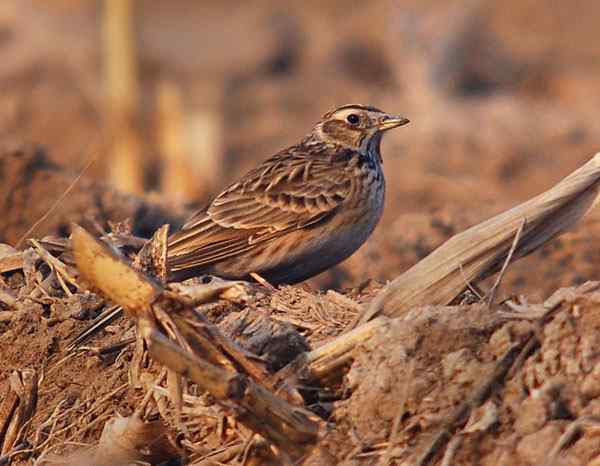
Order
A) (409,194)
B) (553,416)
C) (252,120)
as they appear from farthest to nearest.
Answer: (252,120) → (409,194) → (553,416)

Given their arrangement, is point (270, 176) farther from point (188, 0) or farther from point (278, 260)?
point (188, 0)

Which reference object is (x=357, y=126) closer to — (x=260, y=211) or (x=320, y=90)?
(x=260, y=211)

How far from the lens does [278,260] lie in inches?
308

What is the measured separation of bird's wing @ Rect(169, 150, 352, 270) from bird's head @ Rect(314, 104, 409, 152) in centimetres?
38

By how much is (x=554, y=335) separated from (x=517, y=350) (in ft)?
0.46

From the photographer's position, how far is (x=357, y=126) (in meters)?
8.66

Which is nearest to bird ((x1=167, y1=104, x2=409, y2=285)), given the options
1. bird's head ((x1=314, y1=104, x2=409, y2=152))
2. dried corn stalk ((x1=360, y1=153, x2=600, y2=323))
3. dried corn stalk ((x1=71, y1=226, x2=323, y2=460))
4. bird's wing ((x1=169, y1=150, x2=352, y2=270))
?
bird's wing ((x1=169, y1=150, x2=352, y2=270))

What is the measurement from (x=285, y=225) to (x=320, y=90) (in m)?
13.1

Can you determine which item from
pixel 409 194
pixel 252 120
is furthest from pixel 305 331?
pixel 252 120

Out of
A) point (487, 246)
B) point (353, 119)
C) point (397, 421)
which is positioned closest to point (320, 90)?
point (353, 119)

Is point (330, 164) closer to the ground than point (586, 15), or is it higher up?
higher up

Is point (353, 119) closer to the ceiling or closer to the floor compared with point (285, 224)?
closer to the ceiling

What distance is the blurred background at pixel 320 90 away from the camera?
16.0 metres

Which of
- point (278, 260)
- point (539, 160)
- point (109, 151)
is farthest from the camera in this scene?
point (109, 151)
